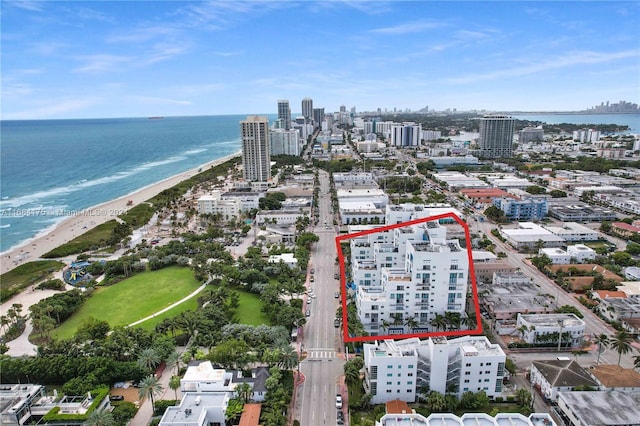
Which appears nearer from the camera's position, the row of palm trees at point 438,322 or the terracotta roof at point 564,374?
the terracotta roof at point 564,374

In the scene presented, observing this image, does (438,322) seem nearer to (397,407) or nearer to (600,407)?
(397,407)

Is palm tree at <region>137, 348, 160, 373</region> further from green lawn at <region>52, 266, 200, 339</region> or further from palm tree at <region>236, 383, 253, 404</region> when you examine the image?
green lawn at <region>52, 266, 200, 339</region>

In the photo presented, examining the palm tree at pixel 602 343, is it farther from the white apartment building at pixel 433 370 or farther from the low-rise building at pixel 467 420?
the low-rise building at pixel 467 420

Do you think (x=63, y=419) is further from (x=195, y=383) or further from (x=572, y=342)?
(x=572, y=342)

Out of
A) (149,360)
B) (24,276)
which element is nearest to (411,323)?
(149,360)

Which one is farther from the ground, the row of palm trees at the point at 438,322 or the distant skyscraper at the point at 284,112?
the distant skyscraper at the point at 284,112

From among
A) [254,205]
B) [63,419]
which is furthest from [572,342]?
[254,205]

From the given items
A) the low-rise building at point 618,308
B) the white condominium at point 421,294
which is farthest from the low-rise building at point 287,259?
the low-rise building at point 618,308
